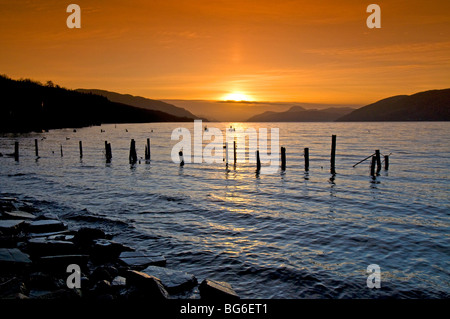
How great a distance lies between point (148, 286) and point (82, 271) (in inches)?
90.2

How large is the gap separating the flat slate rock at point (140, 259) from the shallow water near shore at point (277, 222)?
0.60 m

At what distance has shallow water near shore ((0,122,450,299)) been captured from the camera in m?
8.73

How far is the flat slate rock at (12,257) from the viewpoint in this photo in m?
7.25

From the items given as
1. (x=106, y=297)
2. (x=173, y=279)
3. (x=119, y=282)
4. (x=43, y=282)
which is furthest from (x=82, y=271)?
(x=173, y=279)

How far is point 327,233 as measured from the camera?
1261 centimetres

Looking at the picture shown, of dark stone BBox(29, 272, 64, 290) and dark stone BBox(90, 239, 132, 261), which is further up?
dark stone BBox(29, 272, 64, 290)

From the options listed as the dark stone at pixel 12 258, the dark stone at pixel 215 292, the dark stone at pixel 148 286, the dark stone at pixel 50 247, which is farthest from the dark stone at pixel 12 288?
the dark stone at pixel 215 292

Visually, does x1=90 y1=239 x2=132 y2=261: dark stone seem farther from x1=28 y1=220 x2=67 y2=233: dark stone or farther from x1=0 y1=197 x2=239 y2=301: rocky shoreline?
x1=28 y1=220 x2=67 y2=233: dark stone

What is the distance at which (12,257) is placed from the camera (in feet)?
24.6

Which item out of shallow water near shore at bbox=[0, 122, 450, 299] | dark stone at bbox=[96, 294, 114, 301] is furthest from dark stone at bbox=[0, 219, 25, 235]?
dark stone at bbox=[96, 294, 114, 301]

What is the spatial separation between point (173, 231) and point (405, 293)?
26.4 feet

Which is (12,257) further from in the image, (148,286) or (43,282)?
(148,286)
